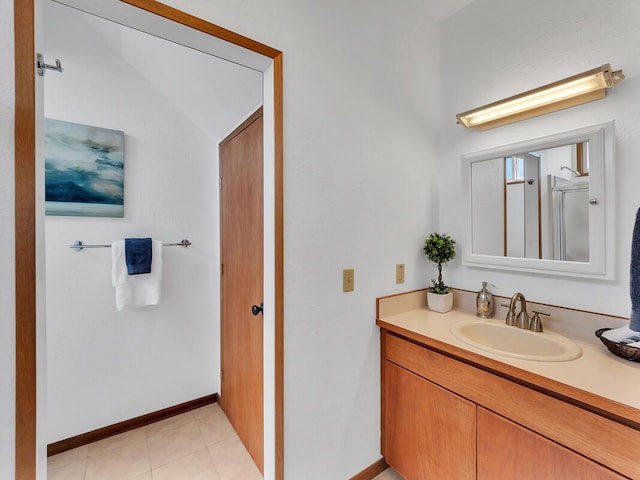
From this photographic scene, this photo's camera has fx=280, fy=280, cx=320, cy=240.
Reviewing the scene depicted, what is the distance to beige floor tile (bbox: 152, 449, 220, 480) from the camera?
1.55m

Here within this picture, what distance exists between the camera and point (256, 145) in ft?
5.22

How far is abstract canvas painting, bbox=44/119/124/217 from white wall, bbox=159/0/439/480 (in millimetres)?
1281

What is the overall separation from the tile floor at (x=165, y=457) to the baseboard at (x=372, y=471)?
27mm

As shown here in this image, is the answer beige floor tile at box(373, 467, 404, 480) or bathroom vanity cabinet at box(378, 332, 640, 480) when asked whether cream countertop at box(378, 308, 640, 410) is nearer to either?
bathroom vanity cabinet at box(378, 332, 640, 480)

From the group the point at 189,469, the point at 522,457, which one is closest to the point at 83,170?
the point at 189,469

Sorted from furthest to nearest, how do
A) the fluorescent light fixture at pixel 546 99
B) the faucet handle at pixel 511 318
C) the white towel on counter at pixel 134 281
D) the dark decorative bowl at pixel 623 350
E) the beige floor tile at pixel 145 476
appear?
the white towel on counter at pixel 134 281 < the beige floor tile at pixel 145 476 < the faucet handle at pixel 511 318 < the fluorescent light fixture at pixel 546 99 < the dark decorative bowl at pixel 623 350

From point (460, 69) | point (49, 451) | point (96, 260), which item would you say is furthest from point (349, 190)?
point (49, 451)

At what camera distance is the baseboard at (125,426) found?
172cm

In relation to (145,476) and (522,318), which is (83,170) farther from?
(522,318)

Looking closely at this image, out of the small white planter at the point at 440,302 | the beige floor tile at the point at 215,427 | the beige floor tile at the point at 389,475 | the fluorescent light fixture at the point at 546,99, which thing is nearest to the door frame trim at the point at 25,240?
the beige floor tile at the point at 215,427

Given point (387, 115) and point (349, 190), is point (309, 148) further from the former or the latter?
point (387, 115)

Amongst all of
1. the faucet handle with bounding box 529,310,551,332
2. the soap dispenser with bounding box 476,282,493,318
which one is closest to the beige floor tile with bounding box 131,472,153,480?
the soap dispenser with bounding box 476,282,493,318

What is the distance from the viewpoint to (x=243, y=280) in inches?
70.1

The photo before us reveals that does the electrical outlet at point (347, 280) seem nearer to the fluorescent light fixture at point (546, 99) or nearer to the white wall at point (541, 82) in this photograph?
the white wall at point (541, 82)
